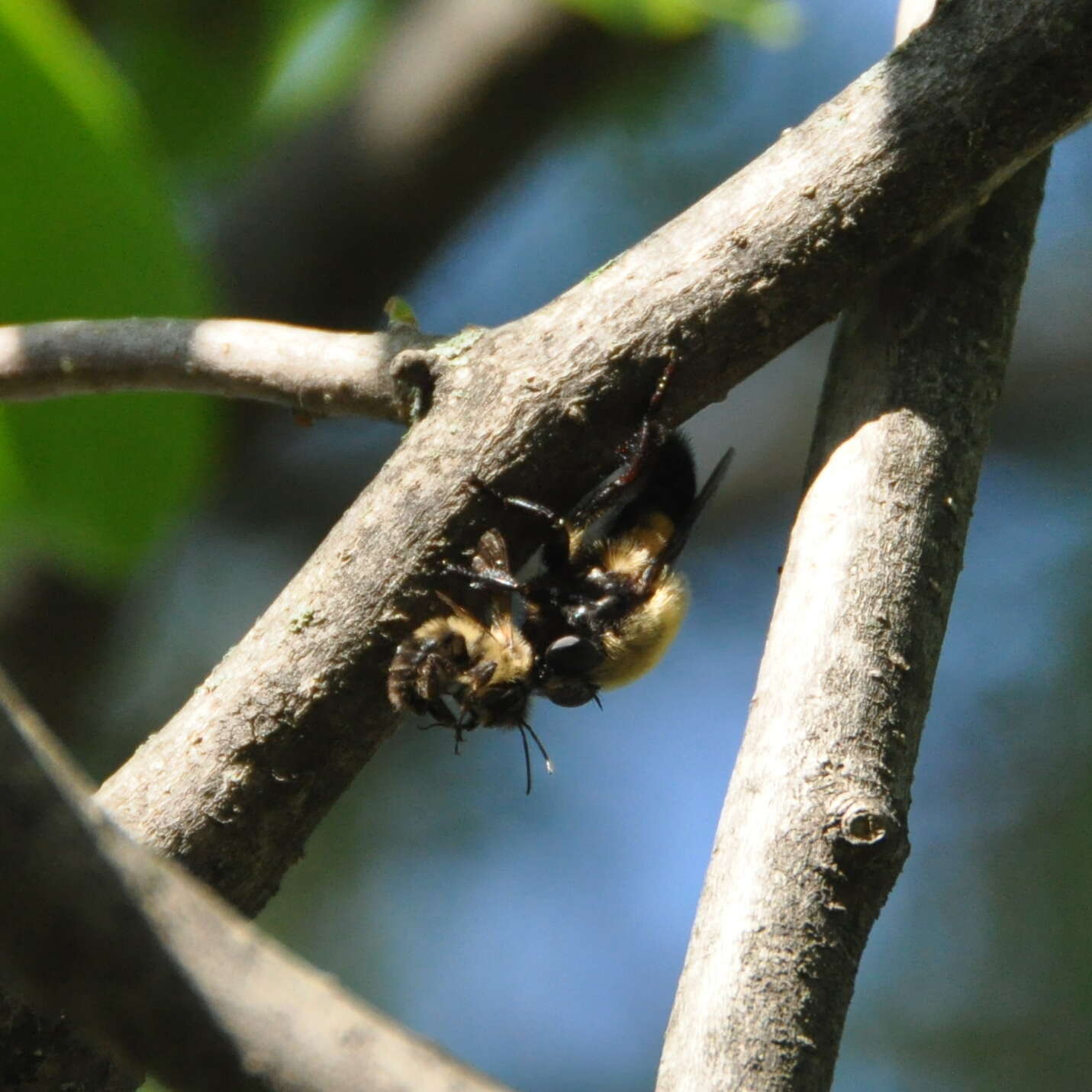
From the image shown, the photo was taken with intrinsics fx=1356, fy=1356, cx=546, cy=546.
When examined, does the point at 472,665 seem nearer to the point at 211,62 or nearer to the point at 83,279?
the point at 83,279

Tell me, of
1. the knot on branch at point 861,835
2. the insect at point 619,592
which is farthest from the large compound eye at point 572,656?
the knot on branch at point 861,835

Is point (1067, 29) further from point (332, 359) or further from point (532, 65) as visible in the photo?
point (532, 65)

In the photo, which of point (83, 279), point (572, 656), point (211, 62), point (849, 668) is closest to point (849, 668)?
point (849, 668)

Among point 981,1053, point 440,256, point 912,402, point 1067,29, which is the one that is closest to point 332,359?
point 912,402

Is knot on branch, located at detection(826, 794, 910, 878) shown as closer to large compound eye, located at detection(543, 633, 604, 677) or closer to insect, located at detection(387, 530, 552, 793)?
insect, located at detection(387, 530, 552, 793)

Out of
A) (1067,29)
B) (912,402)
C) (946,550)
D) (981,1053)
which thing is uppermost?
(981,1053)
